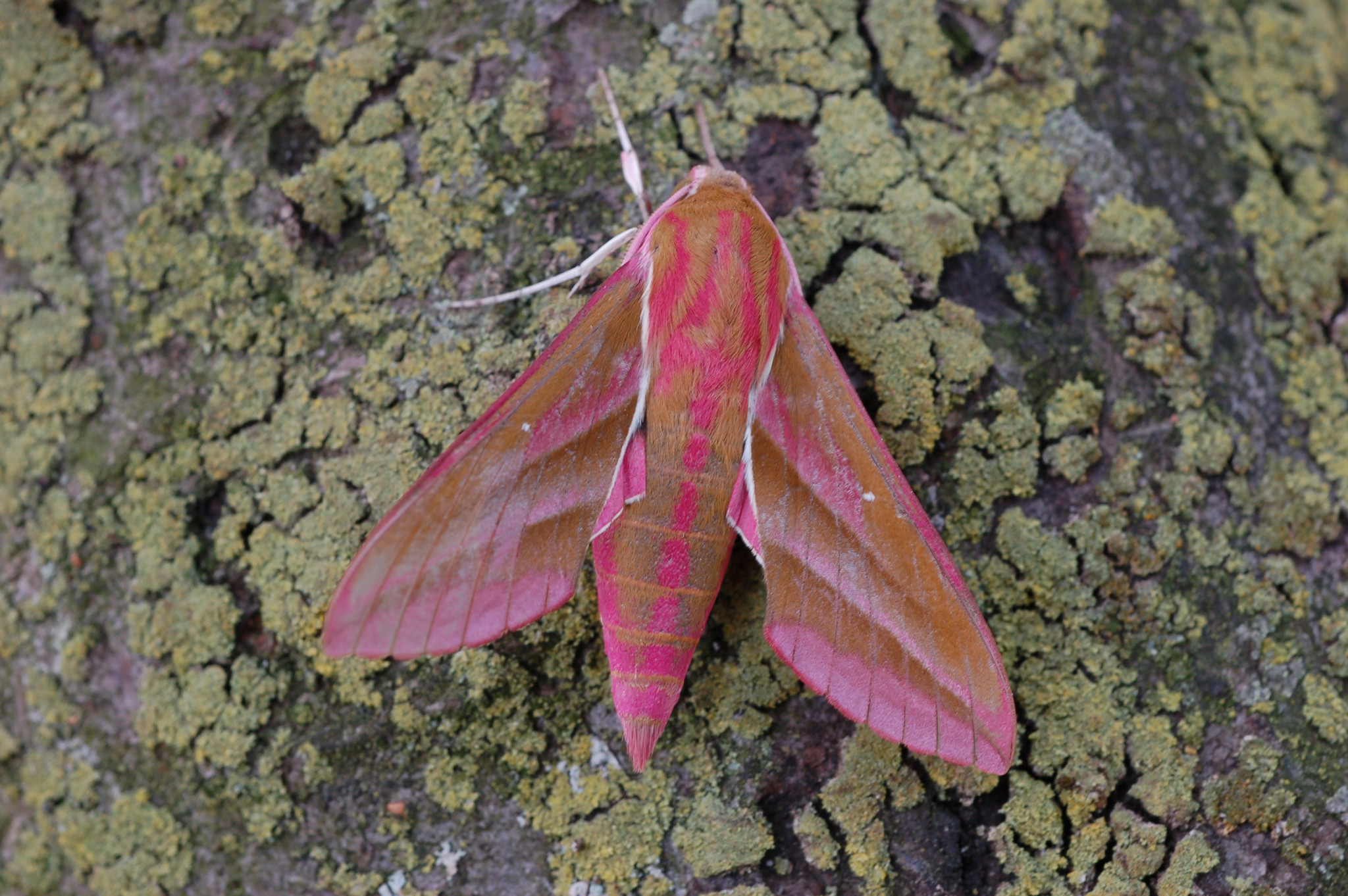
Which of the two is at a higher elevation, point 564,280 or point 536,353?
point 564,280

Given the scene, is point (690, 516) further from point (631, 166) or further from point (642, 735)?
point (631, 166)

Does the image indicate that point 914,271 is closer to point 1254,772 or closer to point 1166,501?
point 1166,501

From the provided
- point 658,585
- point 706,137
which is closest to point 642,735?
point 658,585

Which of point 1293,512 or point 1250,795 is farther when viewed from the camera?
point 1293,512

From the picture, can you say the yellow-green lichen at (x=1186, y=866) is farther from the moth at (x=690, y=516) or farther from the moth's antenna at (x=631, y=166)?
the moth's antenna at (x=631, y=166)

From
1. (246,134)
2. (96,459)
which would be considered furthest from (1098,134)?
(96,459)

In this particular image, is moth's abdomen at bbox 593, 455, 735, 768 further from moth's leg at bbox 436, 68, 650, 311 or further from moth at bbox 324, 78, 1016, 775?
moth's leg at bbox 436, 68, 650, 311
